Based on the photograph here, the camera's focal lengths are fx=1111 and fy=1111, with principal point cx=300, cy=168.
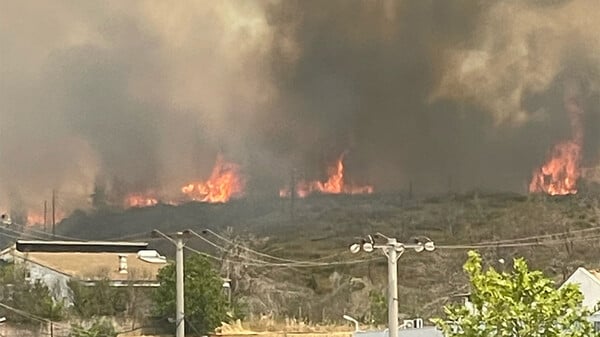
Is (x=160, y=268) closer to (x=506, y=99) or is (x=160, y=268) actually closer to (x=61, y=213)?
(x=61, y=213)

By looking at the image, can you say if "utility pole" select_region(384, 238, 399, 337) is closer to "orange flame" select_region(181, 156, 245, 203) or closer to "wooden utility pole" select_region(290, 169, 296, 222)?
"wooden utility pole" select_region(290, 169, 296, 222)

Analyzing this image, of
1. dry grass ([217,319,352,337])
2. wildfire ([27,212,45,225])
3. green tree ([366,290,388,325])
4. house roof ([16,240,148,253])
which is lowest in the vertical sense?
dry grass ([217,319,352,337])

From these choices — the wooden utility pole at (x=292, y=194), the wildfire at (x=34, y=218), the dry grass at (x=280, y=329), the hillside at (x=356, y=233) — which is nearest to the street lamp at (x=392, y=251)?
the hillside at (x=356, y=233)

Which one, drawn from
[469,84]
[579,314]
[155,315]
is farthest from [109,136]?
[579,314]

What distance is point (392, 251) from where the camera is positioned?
1499 cm

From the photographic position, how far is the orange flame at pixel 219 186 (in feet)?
50.7

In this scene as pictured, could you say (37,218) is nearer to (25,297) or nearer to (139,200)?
(25,297)

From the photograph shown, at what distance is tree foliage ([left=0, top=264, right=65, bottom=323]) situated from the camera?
1455 cm

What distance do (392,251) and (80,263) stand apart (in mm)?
4162

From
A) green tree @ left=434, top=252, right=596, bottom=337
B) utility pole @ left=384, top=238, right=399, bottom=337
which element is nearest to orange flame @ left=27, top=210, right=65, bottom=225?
utility pole @ left=384, top=238, right=399, bottom=337

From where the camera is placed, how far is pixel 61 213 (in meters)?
14.9

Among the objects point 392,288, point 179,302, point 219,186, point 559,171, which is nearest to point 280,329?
point 179,302

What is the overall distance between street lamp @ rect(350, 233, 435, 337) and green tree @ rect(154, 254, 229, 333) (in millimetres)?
2047

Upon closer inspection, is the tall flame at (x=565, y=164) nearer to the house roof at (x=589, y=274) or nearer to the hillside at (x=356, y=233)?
the hillside at (x=356, y=233)
